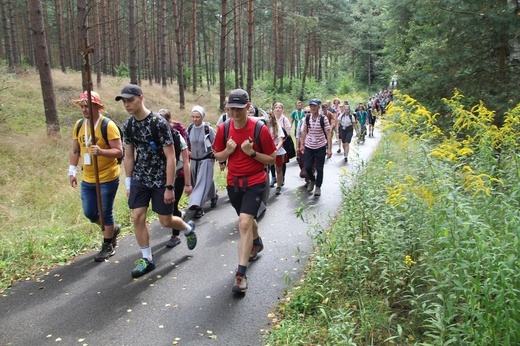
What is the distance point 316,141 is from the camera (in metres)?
9.25

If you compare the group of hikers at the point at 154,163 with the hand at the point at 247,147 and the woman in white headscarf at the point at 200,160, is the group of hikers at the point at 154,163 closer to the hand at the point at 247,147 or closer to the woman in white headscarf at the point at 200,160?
the hand at the point at 247,147

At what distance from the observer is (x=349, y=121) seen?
14.7 m

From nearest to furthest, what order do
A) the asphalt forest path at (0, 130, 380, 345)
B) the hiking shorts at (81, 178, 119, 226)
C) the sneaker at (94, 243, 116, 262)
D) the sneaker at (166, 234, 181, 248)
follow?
1. the asphalt forest path at (0, 130, 380, 345)
2. the hiking shorts at (81, 178, 119, 226)
3. the sneaker at (94, 243, 116, 262)
4. the sneaker at (166, 234, 181, 248)

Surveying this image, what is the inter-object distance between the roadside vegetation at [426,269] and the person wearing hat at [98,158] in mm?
2806

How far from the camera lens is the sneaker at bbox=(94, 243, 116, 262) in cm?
557

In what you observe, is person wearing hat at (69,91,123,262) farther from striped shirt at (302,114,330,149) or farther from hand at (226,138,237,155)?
striped shirt at (302,114,330,149)

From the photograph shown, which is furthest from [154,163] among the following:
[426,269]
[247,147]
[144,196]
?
[426,269]

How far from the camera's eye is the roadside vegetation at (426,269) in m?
2.73

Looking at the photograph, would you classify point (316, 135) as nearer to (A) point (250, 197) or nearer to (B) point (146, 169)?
(A) point (250, 197)

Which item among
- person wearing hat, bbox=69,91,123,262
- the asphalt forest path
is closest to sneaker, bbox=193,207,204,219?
the asphalt forest path

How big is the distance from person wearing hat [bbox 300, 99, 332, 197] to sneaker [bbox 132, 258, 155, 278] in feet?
16.0

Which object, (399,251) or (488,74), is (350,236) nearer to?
(399,251)

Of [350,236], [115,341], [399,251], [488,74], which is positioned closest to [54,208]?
[115,341]

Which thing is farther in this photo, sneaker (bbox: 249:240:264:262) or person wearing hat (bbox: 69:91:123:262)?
sneaker (bbox: 249:240:264:262)
